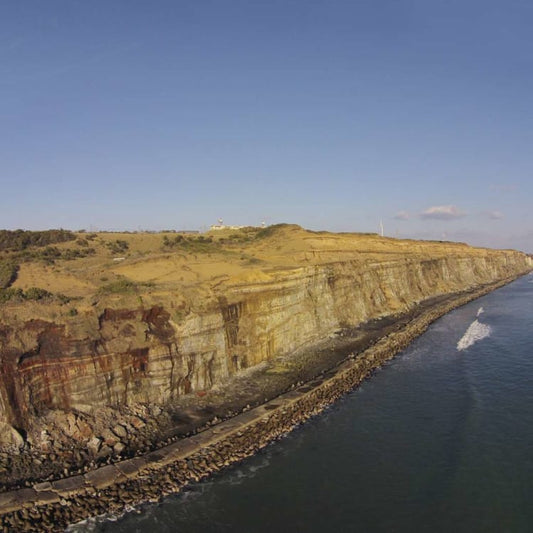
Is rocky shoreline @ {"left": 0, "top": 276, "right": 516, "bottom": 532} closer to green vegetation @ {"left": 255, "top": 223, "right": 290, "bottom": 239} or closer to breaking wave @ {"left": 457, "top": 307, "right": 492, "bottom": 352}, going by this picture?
breaking wave @ {"left": 457, "top": 307, "right": 492, "bottom": 352}

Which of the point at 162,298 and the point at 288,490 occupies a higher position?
the point at 162,298

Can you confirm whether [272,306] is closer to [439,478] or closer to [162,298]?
[162,298]

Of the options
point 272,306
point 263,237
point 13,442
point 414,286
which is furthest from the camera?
point 414,286

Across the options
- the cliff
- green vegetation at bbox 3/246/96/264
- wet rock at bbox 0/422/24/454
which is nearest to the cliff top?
green vegetation at bbox 3/246/96/264

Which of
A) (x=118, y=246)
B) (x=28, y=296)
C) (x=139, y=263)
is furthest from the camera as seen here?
(x=118, y=246)

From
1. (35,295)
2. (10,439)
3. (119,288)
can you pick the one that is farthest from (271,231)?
(10,439)

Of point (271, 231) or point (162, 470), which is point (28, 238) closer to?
point (271, 231)

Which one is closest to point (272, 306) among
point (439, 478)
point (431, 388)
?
point (431, 388)
